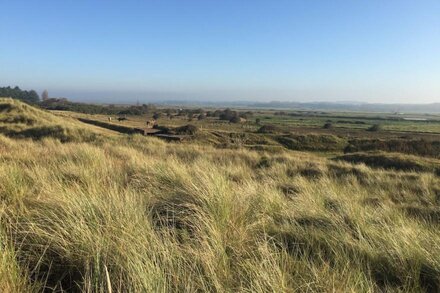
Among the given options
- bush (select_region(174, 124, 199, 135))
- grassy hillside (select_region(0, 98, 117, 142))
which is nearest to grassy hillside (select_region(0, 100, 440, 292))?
grassy hillside (select_region(0, 98, 117, 142))

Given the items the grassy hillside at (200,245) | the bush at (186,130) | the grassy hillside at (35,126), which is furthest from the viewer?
the bush at (186,130)

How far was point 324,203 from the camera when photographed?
6586mm

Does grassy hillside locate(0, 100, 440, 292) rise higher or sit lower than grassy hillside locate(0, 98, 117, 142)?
higher

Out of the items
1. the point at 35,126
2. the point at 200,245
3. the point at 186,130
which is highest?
the point at 200,245

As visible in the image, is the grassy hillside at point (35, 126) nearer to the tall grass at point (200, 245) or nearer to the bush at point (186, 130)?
the bush at point (186, 130)

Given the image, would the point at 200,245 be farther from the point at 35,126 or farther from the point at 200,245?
the point at 35,126

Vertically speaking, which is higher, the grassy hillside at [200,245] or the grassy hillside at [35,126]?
the grassy hillside at [200,245]

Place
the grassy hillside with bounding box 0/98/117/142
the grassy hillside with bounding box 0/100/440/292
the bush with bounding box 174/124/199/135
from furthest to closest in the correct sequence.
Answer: the bush with bounding box 174/124/199/135 → the grassy hillside with bounding box 0/98/117/142 → the grassy hillside with bounding box 0/100/440/292

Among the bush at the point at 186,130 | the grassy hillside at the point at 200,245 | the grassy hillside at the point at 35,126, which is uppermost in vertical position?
the grassy hillside at the point at 200,245

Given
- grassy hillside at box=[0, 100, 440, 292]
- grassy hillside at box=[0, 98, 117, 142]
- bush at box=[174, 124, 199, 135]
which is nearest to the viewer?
grassy hillside at box=[0, 100, 440, 292]

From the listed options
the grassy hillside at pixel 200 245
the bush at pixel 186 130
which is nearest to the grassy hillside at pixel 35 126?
the bush at pixel 186 130

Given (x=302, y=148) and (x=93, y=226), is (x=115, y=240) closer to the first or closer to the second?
(x=93, y=226)

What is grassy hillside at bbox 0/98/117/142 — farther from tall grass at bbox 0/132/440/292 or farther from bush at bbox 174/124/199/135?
tall grass at bbox 0/132/440/292

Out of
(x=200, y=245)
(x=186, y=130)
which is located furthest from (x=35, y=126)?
(x=200, y=245)
